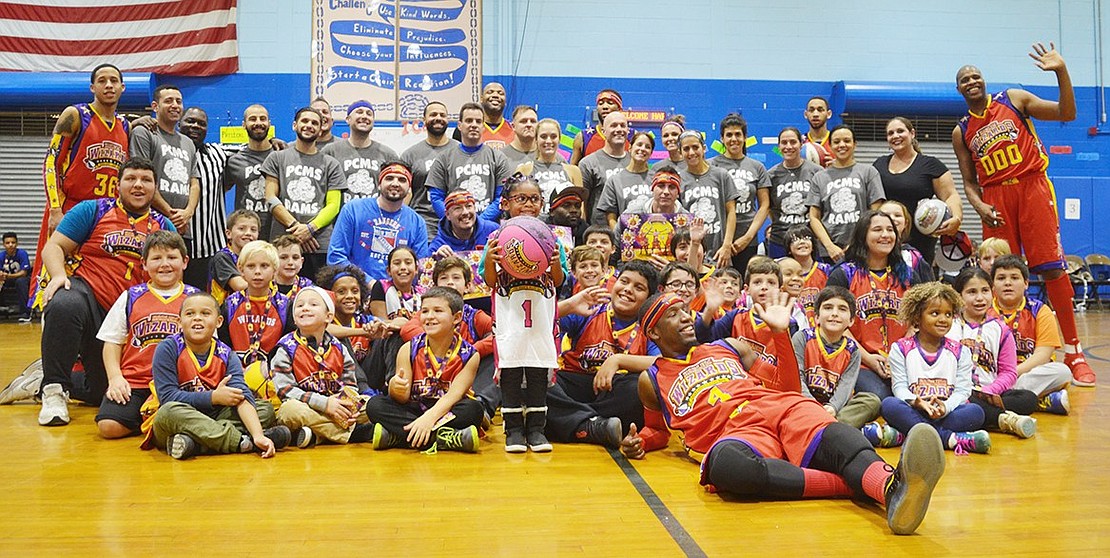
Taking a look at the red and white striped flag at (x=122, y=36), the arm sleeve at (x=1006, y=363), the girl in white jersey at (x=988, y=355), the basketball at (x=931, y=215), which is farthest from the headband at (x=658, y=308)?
the red and white striped flag at (x=122, y=36)

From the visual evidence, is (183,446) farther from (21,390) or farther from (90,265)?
(21,390)

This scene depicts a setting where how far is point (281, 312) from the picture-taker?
4363 mm

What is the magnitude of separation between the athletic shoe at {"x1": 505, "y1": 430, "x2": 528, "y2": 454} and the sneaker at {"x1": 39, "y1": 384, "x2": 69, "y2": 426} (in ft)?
7.84

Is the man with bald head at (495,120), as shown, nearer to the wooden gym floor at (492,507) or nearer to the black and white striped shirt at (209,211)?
the black and white striped shirt at (209,211)

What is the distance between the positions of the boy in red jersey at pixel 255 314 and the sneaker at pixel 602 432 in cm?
168

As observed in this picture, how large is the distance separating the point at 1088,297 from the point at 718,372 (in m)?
11.1

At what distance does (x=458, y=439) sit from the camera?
371 cm

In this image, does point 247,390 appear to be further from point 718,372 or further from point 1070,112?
point 1070,112

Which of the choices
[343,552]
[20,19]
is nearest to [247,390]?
[343,552]

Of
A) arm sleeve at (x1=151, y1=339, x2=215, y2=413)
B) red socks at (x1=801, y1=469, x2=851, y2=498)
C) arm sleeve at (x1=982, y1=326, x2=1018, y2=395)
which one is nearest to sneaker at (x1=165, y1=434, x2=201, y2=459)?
arm sleeve at (x1=151, y1=339, x2=215, y2=413)

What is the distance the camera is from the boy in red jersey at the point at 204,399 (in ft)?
11.7

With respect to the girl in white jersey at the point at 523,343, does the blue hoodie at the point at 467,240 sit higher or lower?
higher

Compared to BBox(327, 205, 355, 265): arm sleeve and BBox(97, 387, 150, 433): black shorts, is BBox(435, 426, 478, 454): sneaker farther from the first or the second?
BBox(327, 205, 355, 265): arm sleeve

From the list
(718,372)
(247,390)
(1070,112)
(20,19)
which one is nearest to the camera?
(718,372)
